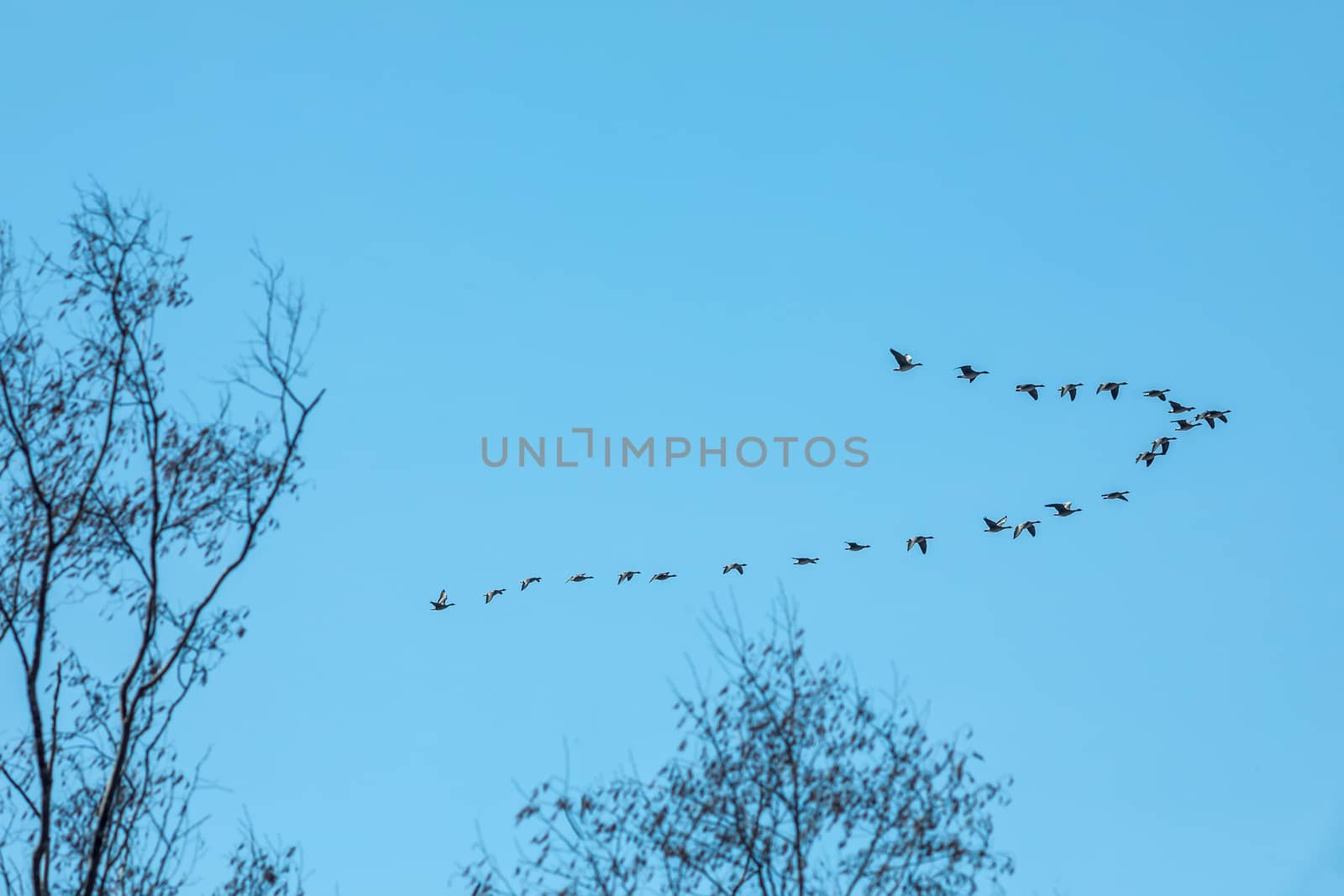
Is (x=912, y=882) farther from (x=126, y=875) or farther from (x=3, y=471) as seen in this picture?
(x=3, y=471)

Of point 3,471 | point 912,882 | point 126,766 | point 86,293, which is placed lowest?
point 912,882

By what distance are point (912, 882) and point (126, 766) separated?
8269 millimetres

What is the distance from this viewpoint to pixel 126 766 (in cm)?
1700

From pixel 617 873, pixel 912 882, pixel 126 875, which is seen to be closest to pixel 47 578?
pixel 126 875

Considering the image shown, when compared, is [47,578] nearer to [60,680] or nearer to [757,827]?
[60,680]

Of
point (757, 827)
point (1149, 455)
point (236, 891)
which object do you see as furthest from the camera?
point (1149, 455)

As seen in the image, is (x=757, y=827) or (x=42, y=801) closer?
(x=42, y=801)

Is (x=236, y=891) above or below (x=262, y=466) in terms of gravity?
below

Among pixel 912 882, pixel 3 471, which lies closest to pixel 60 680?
pixel 3 471

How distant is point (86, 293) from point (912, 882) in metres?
10.8

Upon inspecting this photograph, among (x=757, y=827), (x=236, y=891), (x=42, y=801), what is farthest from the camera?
(x=236, y=891)

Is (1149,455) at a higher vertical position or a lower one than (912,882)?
higher

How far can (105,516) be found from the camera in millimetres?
16984

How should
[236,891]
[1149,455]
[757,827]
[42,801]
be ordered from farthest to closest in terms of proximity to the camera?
[1149,455] → [236,891] → [757,827] → [42,801]
